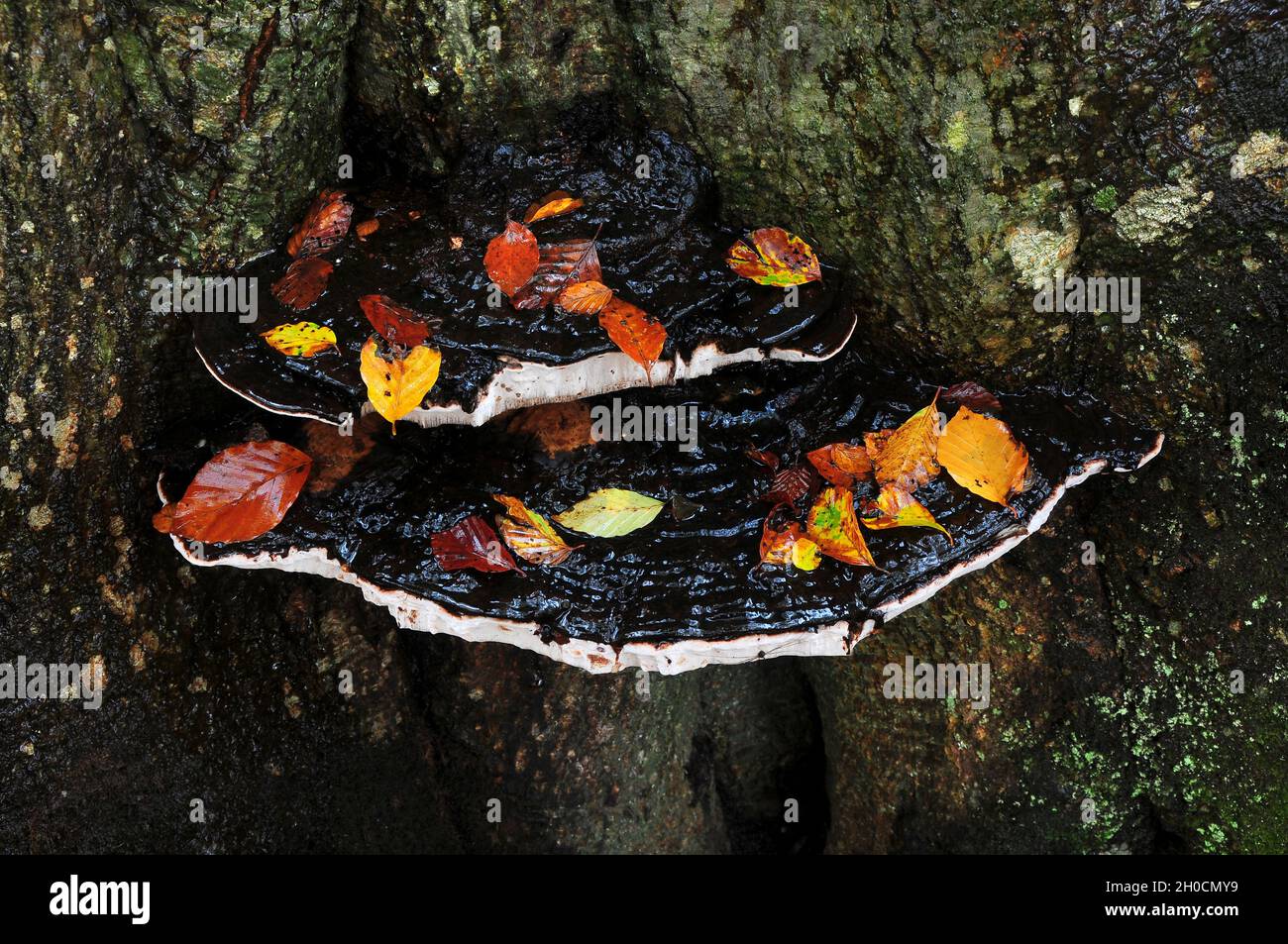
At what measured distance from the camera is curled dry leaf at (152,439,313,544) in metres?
2.88

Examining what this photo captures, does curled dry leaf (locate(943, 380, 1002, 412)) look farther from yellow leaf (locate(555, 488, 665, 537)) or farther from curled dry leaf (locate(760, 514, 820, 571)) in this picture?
yellow leaf (locate(555, 488, 665, 537))

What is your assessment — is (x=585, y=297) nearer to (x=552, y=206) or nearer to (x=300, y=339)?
(x=552, y=206)

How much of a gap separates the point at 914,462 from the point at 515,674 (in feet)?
6.47

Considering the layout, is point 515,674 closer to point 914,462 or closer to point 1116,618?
point 914,462

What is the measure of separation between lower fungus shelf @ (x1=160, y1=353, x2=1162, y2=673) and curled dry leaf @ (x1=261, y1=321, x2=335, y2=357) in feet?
1.34

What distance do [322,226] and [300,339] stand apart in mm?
513

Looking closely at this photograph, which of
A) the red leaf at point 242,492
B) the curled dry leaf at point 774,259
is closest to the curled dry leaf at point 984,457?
the curled dry leaf at point 774,259

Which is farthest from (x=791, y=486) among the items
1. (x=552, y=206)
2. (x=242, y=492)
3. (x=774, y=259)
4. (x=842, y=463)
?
(x=242, y=492)

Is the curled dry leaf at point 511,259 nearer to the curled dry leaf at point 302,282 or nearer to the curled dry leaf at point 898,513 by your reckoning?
the curled dry leaf at point 302,282

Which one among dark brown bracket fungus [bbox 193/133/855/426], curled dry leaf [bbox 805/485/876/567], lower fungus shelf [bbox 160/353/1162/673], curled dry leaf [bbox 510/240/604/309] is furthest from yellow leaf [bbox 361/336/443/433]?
curled dry leaf [bbox 805/485/876/567]

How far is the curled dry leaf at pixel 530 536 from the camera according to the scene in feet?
9.13

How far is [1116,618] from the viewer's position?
3.54 metres

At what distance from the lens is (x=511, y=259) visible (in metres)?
2.77

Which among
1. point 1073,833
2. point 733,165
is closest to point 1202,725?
point 1073,833
